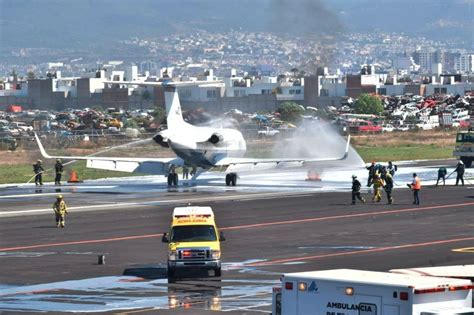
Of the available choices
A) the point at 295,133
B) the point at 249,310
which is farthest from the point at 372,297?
the point at 295,133

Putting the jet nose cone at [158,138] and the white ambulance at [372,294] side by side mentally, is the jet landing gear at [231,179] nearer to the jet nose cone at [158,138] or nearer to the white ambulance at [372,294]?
the jet nose cone at [158,138]

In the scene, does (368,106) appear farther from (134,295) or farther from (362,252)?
(134,295)

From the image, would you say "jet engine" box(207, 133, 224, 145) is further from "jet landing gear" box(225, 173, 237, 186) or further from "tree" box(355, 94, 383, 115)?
"tree" box(355, 94, 383, 115)

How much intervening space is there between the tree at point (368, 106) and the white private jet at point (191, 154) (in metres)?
111

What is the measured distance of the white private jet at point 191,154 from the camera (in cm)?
7706

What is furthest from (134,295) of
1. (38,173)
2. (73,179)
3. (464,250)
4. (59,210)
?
(73,179)

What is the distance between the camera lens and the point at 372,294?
1914 centimetres

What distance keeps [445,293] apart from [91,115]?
161 meters

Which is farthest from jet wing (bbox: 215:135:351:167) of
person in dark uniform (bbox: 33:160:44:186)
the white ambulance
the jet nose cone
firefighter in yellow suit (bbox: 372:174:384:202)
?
the white ambulance

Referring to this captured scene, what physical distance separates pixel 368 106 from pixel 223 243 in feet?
474

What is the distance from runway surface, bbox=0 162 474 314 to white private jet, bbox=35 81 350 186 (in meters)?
1.38

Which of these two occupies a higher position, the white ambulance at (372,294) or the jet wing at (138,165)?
the white ambulance at (372,294)

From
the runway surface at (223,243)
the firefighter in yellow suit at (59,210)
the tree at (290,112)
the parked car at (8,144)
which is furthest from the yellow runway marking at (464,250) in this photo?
the tree at (290,112)

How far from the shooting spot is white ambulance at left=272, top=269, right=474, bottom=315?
18.7 m
